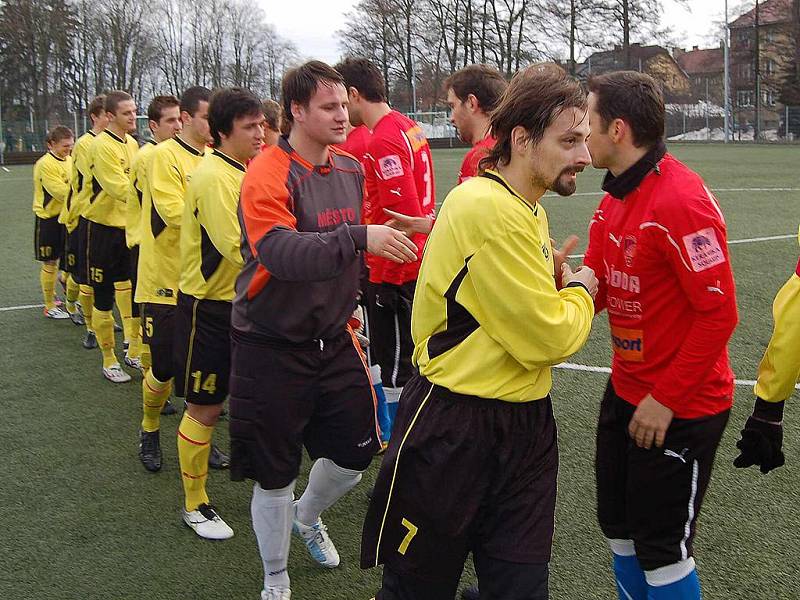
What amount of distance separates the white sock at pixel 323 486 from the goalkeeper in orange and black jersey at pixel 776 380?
5.32 feet

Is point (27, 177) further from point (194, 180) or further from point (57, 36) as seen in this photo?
point (194, 180)

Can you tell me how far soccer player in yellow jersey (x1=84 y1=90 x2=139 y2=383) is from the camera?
6965 millimetres

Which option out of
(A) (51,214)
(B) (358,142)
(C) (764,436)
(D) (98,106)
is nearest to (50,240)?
(A) (51,214)

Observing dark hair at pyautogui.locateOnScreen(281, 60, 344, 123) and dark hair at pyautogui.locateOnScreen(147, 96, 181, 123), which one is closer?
dark hair at pyautogui.locateOnScreen(281, 60, 344, 123)

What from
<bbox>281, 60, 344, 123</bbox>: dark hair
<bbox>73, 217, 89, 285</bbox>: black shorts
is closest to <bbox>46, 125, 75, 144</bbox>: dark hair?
<bbox>73, 217, 89, 285</bbox>: black shorts

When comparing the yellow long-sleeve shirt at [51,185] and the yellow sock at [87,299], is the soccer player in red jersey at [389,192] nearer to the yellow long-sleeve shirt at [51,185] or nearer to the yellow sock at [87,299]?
the yellow sock at [87,299]

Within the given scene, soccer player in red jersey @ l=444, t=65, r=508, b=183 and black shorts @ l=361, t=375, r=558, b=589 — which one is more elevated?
soccer player in red jersey @ l=444, t=65, r=508, b=183

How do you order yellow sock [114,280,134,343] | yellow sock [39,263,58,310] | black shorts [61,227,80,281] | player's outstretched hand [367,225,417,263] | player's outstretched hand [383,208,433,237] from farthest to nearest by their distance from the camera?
yellow sock [39,263,58,310] → black shorts [61,227,80,281] → yellow sock [114,280,134,343] → player's outstretched hand [383,208,433,237] → player's outstretched hand [367,225,417,263]

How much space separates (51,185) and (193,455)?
20.7 ft

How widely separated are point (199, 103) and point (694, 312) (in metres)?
3.48

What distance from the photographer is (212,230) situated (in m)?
3.85

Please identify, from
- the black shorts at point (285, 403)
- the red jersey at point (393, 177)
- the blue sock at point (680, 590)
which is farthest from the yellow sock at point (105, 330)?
the blue sock at point (680, 590)

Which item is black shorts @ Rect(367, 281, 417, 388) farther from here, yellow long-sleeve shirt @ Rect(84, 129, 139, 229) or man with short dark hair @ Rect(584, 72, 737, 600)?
yellow long-sleeve shirt @ Rect(84, 129, 139, 229)

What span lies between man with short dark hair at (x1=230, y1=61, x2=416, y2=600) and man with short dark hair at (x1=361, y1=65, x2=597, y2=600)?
2.81 ft
